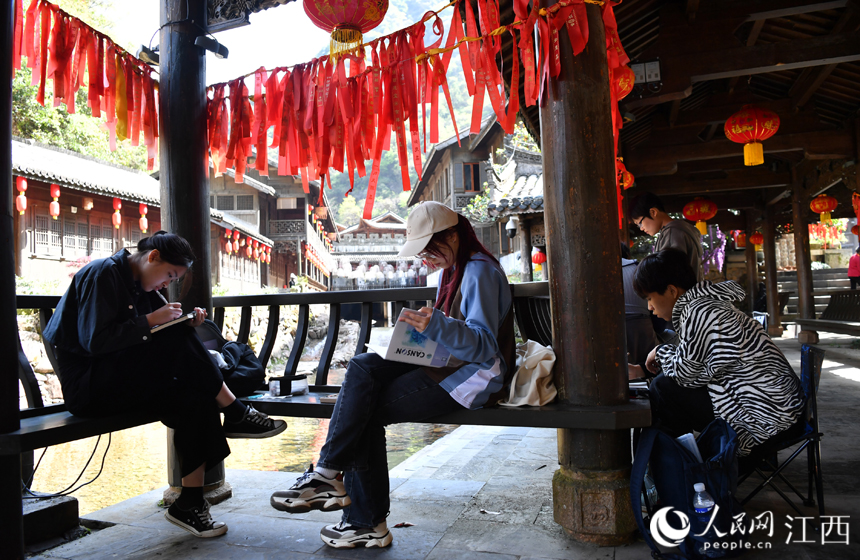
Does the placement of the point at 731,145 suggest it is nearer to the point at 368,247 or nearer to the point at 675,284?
the point at 675,284

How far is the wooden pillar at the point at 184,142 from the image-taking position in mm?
3658

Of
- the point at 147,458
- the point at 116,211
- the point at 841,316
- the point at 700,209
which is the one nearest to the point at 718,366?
the point at 147,458

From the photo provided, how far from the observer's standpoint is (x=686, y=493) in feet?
7.43

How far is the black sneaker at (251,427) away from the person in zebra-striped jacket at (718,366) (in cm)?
184

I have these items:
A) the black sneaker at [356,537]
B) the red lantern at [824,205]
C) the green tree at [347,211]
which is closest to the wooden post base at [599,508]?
the black sneaker at [356,537]

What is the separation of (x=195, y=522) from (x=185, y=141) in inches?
88.0

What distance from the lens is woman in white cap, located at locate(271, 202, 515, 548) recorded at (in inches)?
97.7

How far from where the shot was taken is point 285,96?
3.98m

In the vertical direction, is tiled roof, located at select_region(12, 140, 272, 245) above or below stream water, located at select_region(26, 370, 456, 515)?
above

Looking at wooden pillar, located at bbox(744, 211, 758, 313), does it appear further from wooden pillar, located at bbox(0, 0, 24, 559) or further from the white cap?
wooden pillar, located at bbox(0, 0, 24, 559)

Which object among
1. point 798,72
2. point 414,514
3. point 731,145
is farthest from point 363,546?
point 731,145

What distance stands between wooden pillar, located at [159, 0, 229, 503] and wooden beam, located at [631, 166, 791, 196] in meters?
10.1

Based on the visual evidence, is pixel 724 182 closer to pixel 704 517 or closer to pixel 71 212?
pixel 704 517

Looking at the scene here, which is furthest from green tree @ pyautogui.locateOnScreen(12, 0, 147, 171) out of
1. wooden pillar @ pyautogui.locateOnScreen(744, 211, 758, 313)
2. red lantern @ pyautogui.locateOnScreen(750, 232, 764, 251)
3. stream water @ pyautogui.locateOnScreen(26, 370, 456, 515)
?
wooden pillar @ pyautogui.locateOnScreen(744, 211, 758, 313)
